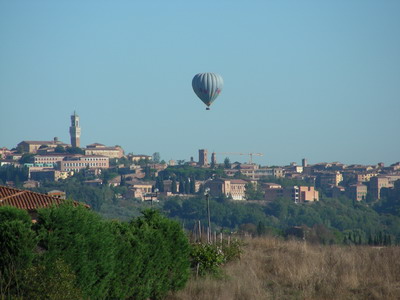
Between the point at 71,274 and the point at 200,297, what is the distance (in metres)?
3.08

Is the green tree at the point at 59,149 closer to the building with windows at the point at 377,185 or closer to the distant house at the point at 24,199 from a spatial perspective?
the building with windows at the point at 377,185

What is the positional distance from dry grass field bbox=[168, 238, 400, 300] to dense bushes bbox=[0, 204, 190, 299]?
71 cm

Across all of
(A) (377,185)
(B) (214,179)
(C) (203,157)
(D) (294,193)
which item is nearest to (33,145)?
(C) (203,157)

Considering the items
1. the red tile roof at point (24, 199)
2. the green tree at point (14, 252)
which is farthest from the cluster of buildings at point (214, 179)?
the green tree at point (14, 252)

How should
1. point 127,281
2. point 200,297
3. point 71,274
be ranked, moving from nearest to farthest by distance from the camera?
point 71,274, point 127,281, point 200,297

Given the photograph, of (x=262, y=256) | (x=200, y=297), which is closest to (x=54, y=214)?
(x=200, y=297)

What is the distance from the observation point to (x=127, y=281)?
11.0 metres

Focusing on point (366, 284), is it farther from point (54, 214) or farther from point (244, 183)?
point (244, 183)

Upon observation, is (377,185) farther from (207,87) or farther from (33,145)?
(207,87)

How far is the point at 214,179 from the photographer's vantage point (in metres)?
132

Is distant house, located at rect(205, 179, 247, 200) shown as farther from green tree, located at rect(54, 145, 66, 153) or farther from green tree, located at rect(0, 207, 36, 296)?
green tree, located at rect(0, 207, 36, 296)

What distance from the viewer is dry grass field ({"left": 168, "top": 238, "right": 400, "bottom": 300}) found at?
12.3 metres

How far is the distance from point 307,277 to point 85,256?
4.53 metres

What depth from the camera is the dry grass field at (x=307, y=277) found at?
12297 millimetres
